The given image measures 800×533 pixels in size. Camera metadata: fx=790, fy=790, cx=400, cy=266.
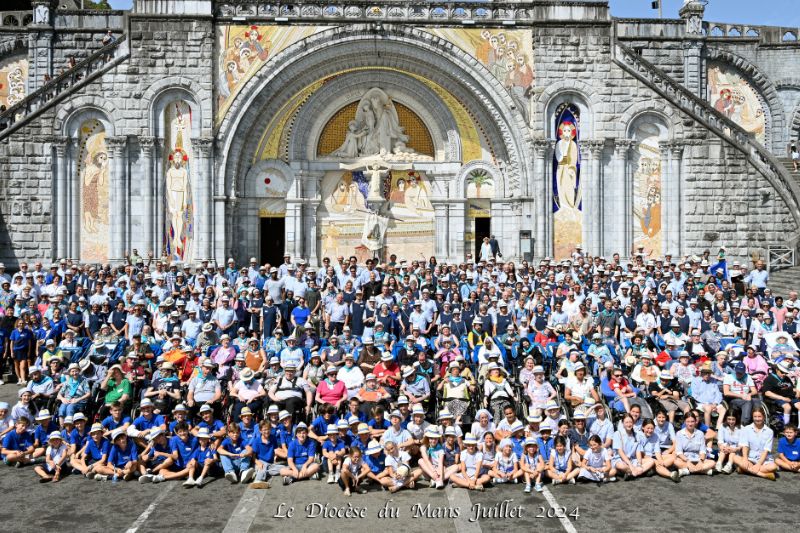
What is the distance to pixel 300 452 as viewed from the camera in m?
12.3

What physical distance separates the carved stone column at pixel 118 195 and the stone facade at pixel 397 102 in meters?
0.05

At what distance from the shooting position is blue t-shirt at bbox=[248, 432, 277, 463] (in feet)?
40.5

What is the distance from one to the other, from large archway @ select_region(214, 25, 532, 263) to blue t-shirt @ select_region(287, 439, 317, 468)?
15306 mm

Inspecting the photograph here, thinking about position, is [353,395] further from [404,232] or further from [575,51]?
[575,51]

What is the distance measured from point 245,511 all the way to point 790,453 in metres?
8.45

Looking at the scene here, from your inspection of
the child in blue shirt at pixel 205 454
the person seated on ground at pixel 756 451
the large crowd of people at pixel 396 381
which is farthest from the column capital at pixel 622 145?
the child in blue shirt at pixel 205 454

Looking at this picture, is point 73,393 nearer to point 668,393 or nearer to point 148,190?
point 668,393

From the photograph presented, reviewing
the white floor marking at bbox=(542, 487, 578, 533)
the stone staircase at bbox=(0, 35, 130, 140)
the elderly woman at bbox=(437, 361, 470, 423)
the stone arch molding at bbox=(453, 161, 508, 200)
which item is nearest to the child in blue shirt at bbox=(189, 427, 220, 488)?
the elderly woman at bbox=(437, 361, 470, 423)

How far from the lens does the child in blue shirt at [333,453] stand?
12219 mm

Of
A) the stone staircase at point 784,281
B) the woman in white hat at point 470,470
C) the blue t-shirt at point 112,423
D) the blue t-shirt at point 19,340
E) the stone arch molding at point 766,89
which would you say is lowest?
the woman in white hat at point 470,470

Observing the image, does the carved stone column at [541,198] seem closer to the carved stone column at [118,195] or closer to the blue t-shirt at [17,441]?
the carved stone column at [118,195]

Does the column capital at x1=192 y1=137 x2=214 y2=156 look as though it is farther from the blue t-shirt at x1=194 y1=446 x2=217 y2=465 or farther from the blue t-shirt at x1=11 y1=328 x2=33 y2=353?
the blue t-shirt at x1=194 y1=446 x2=217 y2=465

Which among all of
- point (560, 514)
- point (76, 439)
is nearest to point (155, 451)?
point (76, 439)

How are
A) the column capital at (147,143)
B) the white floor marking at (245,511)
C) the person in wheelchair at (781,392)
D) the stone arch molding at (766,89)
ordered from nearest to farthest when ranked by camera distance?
the white floor marking at (245,511)
the person in wheelchair at (781,392)
the column capital at (147,143)
the stone arch molding at (766,89)
